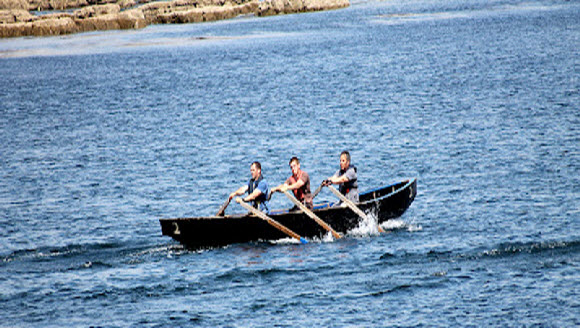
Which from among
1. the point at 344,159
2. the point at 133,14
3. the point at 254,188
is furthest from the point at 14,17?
the point at 344,159

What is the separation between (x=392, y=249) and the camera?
62.9 feet

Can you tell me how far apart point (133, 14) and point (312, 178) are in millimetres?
91299

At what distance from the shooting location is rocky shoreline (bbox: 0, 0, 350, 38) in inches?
4117

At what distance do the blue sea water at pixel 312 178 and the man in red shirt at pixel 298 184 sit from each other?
1187 mm

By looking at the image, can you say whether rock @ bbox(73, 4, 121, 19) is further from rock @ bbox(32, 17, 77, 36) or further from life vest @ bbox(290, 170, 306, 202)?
life vest @ bbox(290, 170, 306, 202)

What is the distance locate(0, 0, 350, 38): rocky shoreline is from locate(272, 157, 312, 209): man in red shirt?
3552 inches

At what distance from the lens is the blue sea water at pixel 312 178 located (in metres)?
16.4

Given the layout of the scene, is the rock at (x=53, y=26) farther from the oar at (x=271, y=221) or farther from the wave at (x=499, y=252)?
the wave at (x=499, y=252)

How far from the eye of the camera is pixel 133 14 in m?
114

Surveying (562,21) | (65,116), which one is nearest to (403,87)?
(65,116)

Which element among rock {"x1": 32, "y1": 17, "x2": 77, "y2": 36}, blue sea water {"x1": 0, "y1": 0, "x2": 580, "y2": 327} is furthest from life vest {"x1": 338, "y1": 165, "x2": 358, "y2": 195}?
rock {"x1": 32, "y1": 17, "x2": 77, "y2": 36}

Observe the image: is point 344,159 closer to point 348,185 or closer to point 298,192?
point 348,185

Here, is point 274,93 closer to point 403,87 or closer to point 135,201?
point 403,87

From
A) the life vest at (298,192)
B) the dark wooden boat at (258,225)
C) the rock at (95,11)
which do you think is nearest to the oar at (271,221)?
the dark wooden boat at (258,225)
